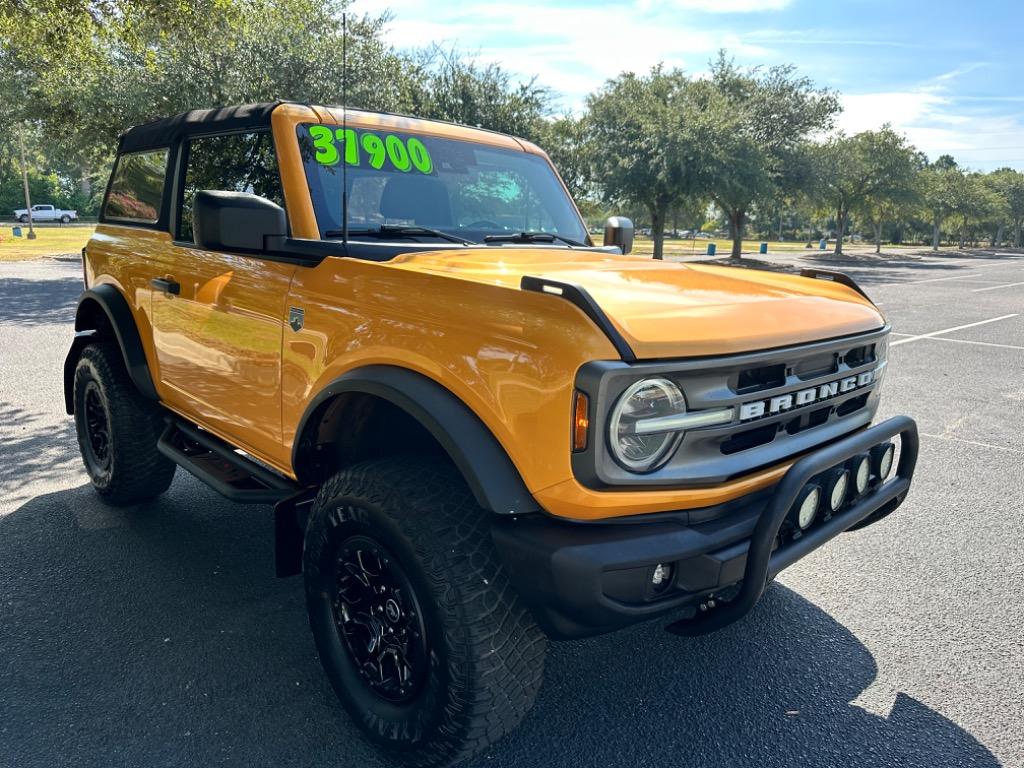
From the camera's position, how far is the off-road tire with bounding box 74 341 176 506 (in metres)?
4.02

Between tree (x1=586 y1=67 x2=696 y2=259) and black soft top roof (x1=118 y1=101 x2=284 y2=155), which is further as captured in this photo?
tree (x1=586 y1=67 x2=696 y2=259)

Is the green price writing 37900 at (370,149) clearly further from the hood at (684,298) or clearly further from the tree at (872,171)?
the tree at (872,171)

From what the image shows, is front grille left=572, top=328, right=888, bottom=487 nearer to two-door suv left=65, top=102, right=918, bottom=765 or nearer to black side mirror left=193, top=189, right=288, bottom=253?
two-door suv left=65, top=102, right=918, bottom=765

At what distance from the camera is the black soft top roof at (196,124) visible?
3.14 metres

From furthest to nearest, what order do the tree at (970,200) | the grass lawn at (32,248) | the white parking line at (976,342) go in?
the tree at (970,200) < the grass lawn at (32,248) < the white parking line at (976,342)

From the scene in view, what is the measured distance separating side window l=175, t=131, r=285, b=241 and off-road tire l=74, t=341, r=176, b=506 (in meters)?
0.98

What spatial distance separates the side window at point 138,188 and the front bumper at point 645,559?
2.91m

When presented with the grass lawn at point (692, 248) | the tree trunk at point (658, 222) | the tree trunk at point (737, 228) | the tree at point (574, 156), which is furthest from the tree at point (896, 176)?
the tree at point (574, 156)

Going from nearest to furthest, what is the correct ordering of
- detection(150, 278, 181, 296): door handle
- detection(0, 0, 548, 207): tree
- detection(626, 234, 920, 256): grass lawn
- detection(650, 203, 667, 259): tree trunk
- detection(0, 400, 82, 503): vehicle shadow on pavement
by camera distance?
1. detection(150, 278, 181, 296): door handle
2. detection(0, 400, 82, 503): vehicle shadow on pavement
3. detection(0, 0, 548, 207): tree
4. detection(650, 203, 667, 259): tree trunk
5. detection(626, 234, 920, 256): grass lawn

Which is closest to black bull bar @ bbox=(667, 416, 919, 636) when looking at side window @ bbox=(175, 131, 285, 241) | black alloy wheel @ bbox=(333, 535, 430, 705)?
black alloy wheel @ bbox=(333, 535, 430, 705)

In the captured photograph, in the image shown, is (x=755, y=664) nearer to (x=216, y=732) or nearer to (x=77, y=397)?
(x=216, y=732)

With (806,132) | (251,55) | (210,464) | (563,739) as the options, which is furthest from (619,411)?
(806,132)

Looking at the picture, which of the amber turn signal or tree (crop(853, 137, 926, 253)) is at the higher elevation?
tree (crop(853, 137, 926, 253))

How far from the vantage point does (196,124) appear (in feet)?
11.7
